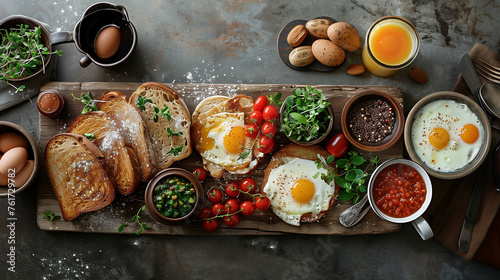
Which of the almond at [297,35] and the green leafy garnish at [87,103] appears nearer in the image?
the green leafy garnish at [87,103]

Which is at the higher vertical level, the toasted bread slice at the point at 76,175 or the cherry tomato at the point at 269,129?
the cherry tomato at the point at 269,129

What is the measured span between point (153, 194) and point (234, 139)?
708 millimetres

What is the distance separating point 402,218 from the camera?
2486mm

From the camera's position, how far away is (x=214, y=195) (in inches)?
102

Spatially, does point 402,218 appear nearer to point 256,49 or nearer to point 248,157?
point 248,157

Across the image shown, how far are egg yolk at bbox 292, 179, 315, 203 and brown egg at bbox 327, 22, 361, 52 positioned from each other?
3.78 feet

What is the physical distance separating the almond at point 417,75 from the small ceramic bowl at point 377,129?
1.58 ft

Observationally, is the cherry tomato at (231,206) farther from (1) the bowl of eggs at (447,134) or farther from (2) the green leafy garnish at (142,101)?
(1) the bowl of eggs at (447,134)

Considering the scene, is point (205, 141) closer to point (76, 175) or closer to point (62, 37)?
point (76, 175)

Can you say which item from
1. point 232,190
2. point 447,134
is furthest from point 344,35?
point 232,190

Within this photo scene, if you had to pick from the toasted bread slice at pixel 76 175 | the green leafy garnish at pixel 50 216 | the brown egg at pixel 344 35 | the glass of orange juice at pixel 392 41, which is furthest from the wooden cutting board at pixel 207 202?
the brown egg at pixel 344 35

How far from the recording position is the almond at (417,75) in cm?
282

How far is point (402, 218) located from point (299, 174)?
2.66 ft

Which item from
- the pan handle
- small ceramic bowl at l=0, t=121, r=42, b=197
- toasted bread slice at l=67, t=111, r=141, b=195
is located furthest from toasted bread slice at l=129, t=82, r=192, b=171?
small ceramic bowl at l=0, t=121, r=42, b=197
